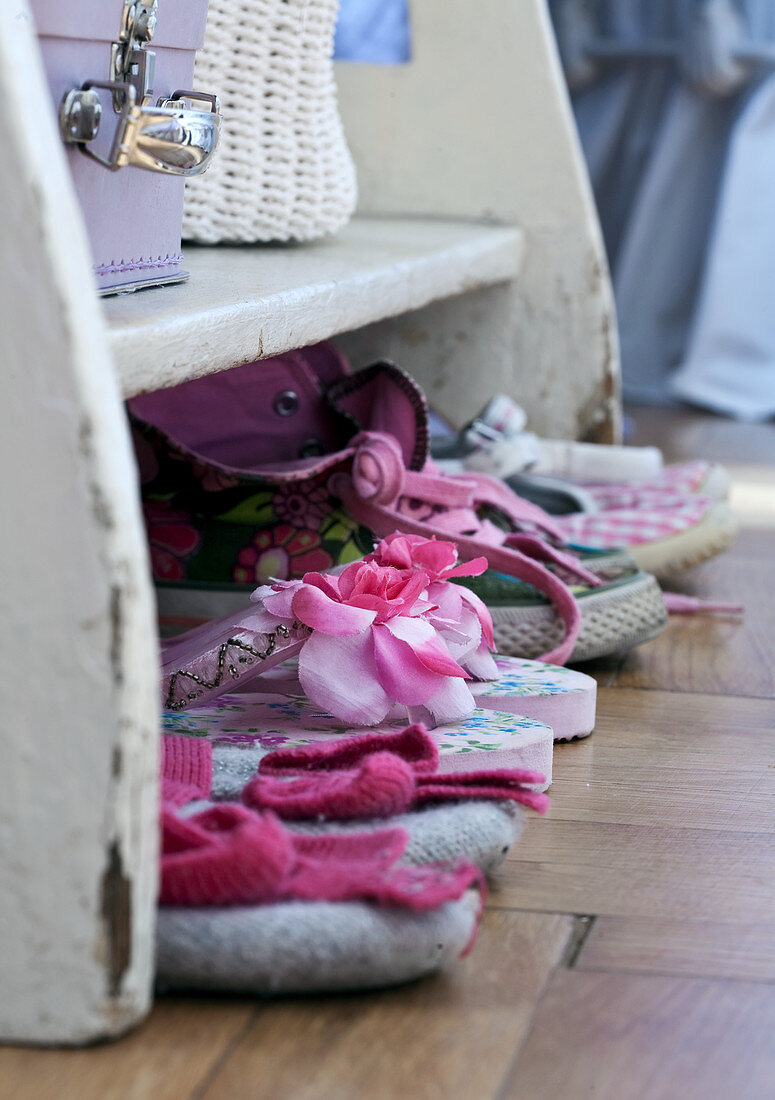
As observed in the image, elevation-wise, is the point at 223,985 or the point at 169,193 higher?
the point at 169,193

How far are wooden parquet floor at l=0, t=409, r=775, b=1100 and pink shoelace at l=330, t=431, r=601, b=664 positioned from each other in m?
0.12

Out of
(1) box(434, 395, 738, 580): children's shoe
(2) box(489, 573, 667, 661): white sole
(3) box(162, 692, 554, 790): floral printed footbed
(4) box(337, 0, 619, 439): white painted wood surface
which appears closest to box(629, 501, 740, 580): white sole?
(1) box(434, 395, 738, 580): children's shoe

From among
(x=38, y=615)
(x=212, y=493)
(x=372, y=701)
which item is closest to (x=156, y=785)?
(x=38, y=615)

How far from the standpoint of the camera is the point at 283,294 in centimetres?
65

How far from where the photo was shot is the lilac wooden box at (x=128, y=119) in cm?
54

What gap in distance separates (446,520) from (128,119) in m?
0.36

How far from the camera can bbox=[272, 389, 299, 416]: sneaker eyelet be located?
864mm

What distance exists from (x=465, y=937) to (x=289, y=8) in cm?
64

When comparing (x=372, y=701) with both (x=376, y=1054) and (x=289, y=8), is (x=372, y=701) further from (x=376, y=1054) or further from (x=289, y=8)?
(x=289, y=8)

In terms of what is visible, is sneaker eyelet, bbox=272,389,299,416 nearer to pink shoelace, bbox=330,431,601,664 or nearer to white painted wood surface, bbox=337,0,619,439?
pink shoelace, bbox=330,431,601,664

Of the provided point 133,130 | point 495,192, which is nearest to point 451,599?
point 133,130

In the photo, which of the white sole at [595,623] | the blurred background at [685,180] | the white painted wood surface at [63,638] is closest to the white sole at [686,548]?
the white sole at [595,623]

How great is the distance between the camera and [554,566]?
851 mm

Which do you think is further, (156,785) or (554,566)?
(554,566)
